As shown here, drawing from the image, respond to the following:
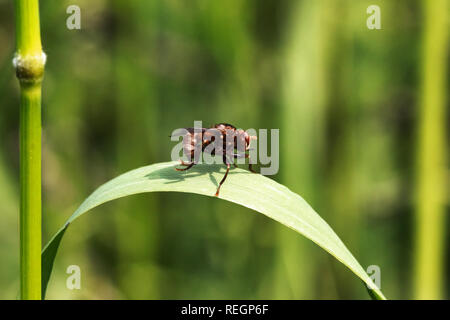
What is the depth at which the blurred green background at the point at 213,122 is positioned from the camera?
13.6 feet

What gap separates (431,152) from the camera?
Result: 12.1 feet

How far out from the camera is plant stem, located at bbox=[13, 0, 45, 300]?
4.78ft

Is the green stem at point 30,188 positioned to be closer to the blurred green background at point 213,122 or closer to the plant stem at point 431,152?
the blurred green background at point 213,122

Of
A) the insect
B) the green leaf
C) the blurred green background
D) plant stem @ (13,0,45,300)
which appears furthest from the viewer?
the blurred green background

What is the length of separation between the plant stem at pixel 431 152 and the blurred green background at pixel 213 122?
40cm

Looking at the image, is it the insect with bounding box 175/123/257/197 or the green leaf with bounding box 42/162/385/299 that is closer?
the green leaf with bounding box 42/162/385/299

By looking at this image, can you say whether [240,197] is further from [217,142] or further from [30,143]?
[30,143]

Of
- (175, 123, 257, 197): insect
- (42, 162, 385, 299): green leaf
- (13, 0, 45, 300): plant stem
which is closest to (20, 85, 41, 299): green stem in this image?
(13, 0, 45, 300): plant stem

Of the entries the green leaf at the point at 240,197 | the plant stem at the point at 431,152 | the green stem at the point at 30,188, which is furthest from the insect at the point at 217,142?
the plant stem at the point at 431,152

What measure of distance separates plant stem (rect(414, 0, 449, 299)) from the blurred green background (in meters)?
0.40

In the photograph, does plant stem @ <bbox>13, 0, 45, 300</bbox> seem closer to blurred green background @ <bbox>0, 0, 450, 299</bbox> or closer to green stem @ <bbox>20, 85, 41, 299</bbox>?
green stem @ <bbox>20, 85, 41, 299</bbox>

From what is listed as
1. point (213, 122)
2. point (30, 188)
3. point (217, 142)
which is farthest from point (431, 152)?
point (30, 188)
